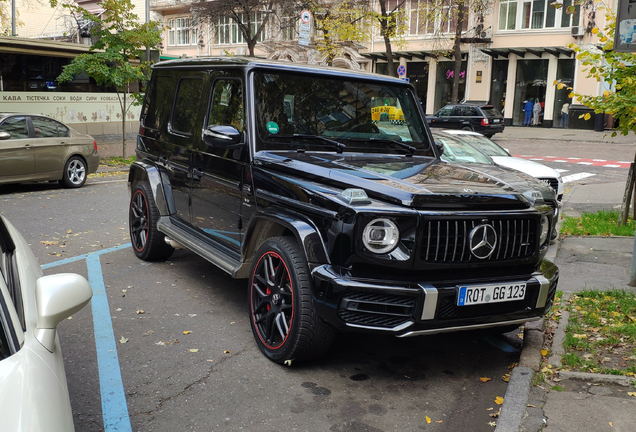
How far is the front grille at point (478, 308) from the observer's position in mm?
3807

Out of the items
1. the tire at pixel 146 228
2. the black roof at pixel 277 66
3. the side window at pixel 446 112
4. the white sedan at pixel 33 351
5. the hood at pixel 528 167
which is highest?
the black roof at pixel 277 66


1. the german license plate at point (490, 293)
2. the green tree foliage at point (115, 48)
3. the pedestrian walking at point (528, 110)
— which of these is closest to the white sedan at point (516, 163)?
the german license plate at point (490, 293)

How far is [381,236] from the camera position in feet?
12.4

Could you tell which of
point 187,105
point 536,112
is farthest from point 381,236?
point 536,112

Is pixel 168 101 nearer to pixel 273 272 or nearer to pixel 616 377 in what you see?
pixel 273 272

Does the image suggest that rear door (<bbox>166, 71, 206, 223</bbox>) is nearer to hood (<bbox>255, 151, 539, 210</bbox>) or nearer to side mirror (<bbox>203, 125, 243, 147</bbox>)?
side mirror (<bbox>203, 125, 243, 147</bbox>)

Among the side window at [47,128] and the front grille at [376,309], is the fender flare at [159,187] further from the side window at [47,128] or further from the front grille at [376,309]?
the side window at [47,128]

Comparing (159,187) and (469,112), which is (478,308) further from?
(469,112)

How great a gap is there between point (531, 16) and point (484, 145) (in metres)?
28.9

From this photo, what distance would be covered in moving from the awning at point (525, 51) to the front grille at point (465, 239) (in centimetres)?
3331

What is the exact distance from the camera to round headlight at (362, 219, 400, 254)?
3.74 m

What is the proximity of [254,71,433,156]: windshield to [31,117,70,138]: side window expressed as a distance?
9.13m

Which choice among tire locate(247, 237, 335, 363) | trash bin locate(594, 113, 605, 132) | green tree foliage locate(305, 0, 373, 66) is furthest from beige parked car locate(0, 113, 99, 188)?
trash bin locate(594, 113, 605, 132)

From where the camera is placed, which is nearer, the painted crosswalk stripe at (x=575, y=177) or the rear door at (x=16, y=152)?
the rear door at (x=16, y=152)
